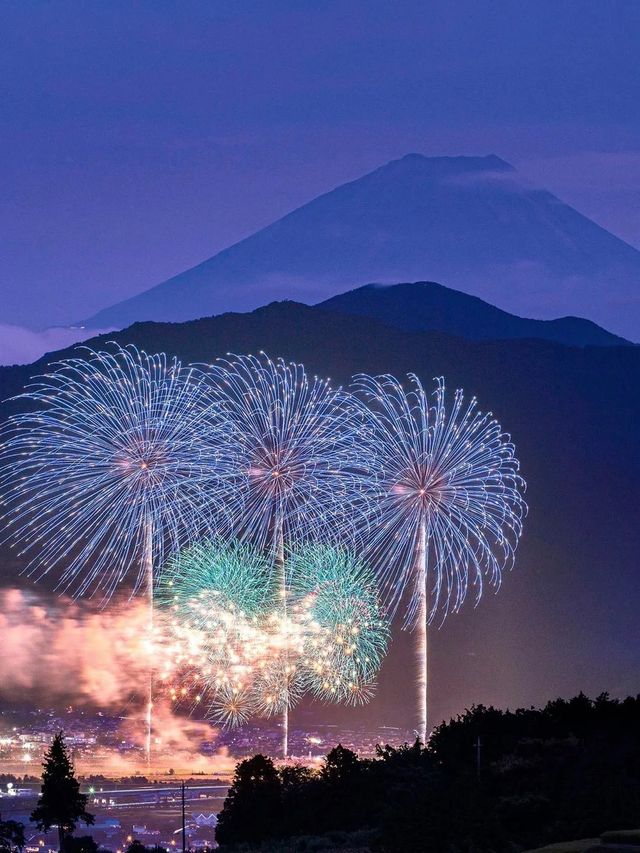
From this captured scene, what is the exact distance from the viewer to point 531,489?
16088 centimetres

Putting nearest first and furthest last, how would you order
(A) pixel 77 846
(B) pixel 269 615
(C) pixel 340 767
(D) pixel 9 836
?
1. (D) pixel 9 836
2. (C) pixel 340 767
3. (A) pixel 77 846
4. (B) pixel 269 615

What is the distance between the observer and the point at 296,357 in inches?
6663

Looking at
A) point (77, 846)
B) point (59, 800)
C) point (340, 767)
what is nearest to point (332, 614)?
point (77, 846)

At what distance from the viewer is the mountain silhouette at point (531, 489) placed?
445 ft

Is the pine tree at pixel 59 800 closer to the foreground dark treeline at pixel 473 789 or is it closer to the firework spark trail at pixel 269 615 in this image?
the foreground dark treeline at pixel 473 789

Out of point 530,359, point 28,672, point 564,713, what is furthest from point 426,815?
point 530,359

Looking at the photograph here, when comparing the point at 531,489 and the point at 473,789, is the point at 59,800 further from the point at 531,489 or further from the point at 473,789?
the point at 531,489

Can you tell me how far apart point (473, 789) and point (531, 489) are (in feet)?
389

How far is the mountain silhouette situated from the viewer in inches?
5335

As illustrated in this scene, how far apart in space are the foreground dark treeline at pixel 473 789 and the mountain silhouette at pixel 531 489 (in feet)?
215

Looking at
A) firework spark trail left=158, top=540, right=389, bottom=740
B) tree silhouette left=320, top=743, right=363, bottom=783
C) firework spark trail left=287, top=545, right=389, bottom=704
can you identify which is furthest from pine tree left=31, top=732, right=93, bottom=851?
firework spark trail left=287, top=545, right=389, bottom=704

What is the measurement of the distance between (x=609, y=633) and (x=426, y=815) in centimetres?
10871

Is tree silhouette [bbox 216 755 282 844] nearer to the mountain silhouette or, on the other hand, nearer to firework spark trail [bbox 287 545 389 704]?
firework spark trail [bbox 287 545 389 704]

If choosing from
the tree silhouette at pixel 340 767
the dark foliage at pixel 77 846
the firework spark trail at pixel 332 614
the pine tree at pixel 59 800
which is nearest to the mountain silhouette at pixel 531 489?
the firework spark trail at pixel 332 614
